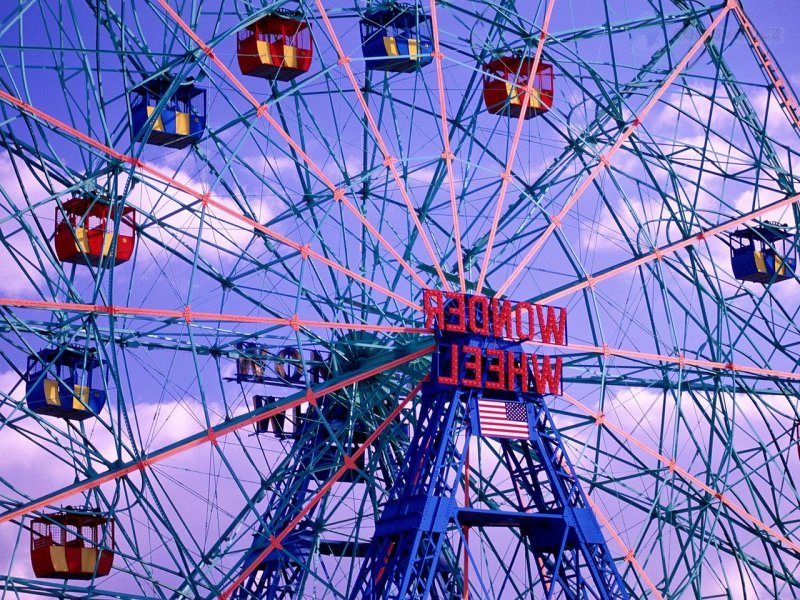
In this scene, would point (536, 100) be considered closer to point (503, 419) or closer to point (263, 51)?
point (263, 51)

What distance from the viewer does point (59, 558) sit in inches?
1517

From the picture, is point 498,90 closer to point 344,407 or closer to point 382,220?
point 382,220

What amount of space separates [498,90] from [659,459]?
31.2ft

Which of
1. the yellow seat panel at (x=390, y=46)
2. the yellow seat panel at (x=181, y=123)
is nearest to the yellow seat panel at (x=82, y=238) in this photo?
the yellow seat panel at (x=181, y=123)

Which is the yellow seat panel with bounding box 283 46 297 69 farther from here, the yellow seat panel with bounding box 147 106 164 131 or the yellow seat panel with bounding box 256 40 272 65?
the yellow seat panel with bounding box 147 106 164 131

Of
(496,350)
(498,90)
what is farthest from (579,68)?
(496,350)

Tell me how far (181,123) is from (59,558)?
962cm

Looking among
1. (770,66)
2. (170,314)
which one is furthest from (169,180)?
(770,66)

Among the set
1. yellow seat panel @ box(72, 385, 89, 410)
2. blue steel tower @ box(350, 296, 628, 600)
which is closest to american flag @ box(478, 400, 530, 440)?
blue steel tower @ box(350, 296, 628, 600)

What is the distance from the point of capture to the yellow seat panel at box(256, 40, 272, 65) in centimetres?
4016

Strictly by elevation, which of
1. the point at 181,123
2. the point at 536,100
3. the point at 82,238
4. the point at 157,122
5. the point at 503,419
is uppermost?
the point at 536,100

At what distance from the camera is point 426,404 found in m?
38.3

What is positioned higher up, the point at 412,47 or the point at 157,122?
the point at 412,47

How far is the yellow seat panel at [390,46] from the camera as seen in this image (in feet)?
138
